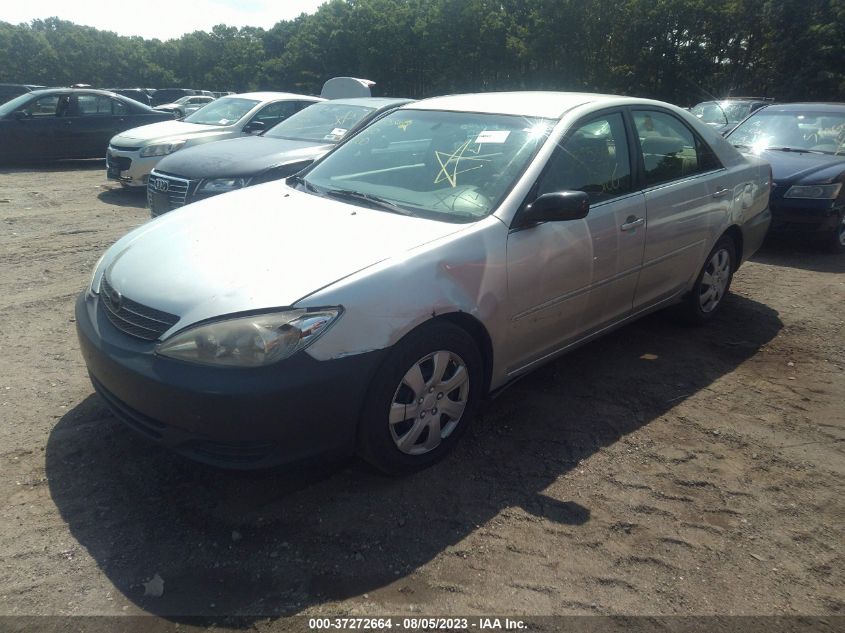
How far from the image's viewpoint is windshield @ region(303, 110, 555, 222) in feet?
11.5

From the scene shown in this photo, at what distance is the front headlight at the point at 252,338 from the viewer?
264 cm

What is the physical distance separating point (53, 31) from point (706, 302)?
83.1m

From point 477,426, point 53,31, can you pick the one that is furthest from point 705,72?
point 53,31

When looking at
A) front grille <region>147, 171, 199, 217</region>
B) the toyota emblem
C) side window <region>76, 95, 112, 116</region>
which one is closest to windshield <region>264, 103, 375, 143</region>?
front grille <region>147, 171, 199, 217</region>

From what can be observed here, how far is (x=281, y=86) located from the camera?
5250 centimetres

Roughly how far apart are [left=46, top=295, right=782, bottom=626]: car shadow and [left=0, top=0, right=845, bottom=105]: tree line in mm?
26817

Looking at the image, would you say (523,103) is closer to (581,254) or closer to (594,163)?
(594,163)

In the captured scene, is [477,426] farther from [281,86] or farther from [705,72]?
[281,86]

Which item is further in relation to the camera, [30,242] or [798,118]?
[798,118]

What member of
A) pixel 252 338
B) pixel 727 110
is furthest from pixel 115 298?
pixel 727 110

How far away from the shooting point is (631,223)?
4027mm

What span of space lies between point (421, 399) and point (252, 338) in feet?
2.75

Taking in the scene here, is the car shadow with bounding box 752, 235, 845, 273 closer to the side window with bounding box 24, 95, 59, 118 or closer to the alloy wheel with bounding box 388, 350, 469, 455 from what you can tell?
the alloy wheel with bounding box 388, 350, 469, 455

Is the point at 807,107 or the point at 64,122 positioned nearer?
the point at 807,107
